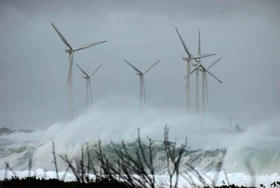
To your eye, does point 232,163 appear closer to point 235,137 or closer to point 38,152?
point 235,137

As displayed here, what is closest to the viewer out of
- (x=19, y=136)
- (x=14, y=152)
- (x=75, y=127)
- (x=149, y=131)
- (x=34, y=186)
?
(x=34, y=186)

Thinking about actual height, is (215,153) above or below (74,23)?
below

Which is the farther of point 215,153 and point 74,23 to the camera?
point 74,23

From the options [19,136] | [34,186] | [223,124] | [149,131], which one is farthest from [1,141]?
[34,186]

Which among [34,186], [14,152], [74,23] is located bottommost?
[14,152]

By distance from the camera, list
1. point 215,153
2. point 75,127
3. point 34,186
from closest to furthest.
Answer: point 34,186 → point 215,153 → point 75,127

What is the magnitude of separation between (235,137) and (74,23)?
4801 centimetres

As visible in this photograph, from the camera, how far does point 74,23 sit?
86938 millimetres

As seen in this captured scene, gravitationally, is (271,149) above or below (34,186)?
below

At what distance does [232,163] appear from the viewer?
34219 millimetres

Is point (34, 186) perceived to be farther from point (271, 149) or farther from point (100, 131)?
point (100, 131)

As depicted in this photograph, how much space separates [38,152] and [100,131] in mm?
7272

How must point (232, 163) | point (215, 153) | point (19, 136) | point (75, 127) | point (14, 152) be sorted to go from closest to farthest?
point (232, 163) < point (215, 153) < point (75, 127) < point (14, 152) < point (19, 136)

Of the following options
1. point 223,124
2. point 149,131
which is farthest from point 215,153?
point 223,124
